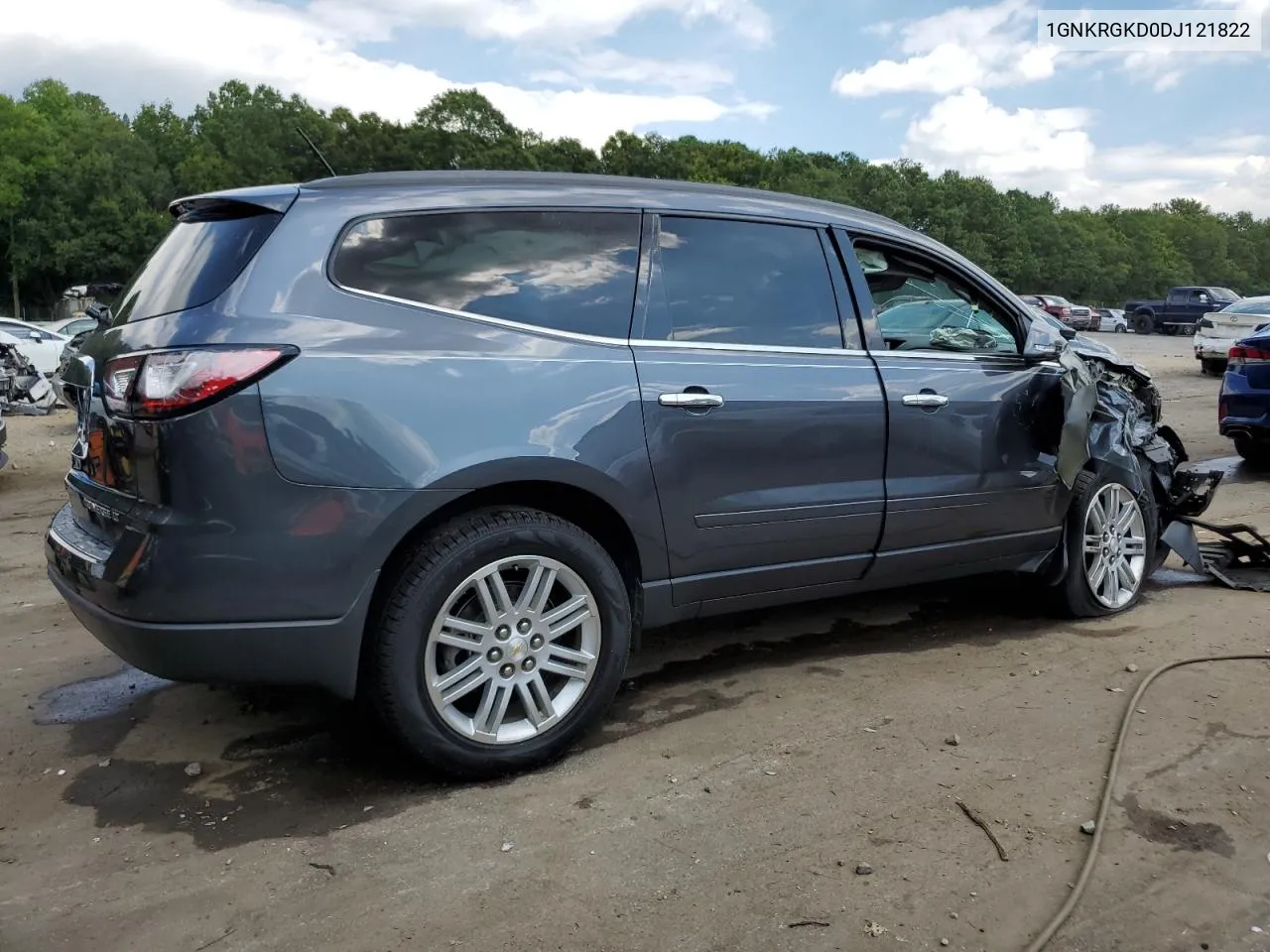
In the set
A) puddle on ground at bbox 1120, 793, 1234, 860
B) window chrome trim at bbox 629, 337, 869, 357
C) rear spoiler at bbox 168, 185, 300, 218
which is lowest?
puddle on ground at bbox 1120, 793, 1234, 860

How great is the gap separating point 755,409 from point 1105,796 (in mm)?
1618

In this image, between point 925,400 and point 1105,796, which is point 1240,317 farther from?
point 1105,796

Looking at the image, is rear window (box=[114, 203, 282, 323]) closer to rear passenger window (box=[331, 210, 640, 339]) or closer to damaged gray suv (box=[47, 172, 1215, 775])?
damaged gray suv (box=[47, 172, 1215, 775])

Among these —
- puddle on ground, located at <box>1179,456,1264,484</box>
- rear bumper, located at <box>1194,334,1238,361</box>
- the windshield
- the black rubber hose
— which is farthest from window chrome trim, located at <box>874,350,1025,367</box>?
the windshield

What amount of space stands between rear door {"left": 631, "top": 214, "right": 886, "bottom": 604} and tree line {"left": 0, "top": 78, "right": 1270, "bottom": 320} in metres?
25.6

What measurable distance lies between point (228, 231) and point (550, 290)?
977 mm

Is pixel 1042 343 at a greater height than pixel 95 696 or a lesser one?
greater

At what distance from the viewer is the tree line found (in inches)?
1807

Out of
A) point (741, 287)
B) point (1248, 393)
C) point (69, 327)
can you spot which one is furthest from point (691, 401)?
point (69, 327)

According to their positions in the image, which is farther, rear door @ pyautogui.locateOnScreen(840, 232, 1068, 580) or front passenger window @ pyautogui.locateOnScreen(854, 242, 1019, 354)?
front passenger window @ pyautogui.locateOnScreen(854, 242, 1019, 354)

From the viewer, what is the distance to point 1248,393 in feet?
28.5

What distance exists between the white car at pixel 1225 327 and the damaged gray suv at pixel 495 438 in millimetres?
17428

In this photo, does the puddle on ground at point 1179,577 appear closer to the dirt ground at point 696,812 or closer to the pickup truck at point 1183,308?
the dirt ground at point 696,812

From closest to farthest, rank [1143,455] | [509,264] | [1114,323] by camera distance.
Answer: [509,264], [1143,455], [1114,323]
